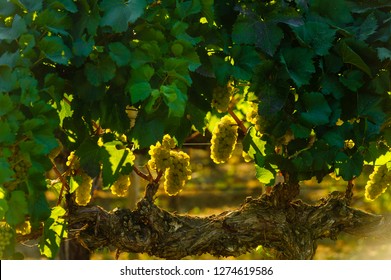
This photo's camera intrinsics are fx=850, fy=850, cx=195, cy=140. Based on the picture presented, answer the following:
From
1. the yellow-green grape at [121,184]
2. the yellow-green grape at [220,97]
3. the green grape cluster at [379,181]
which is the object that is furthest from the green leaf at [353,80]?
the yellow-green grape at [121,184]

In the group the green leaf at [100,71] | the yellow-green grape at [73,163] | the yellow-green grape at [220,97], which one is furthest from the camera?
the yellow-green grape at [73,163]

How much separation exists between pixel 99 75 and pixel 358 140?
82 centimetres

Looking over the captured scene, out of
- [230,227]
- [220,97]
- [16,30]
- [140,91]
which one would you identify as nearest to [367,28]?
[220,97]

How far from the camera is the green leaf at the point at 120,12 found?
232 cm

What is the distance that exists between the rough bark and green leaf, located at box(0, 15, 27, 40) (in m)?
0.75

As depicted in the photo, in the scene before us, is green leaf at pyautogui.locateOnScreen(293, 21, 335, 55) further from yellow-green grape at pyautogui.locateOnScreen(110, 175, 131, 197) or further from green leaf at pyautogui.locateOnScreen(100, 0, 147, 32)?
yellow-green grape at pyautogui.locateOnScreen(110, 175, 131, 197)

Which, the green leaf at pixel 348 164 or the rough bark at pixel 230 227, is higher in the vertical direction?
the green leaf at pixel 348 164

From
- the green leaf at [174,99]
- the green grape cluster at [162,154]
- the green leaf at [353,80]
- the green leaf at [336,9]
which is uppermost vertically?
the green leaf at [336,9]

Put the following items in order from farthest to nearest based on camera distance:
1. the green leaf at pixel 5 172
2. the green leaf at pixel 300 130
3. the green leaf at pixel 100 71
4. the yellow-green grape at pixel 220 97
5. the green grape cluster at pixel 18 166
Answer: the yellow-green grape at pixel 220 97 < the green leaf at pixel 300 130 < the green leaf at pixel 100 71 < the green grape cluster at pixel 18 166 < the green leaf at pixel 5 172

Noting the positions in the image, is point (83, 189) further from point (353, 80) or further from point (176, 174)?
point (353, 80)

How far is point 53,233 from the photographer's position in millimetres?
2625

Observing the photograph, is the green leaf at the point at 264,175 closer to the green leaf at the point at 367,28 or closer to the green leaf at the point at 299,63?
the green leaf at the point at 299,63

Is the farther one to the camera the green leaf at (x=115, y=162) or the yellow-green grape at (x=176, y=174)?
the yellow-green grape at (x=176, y=174)
